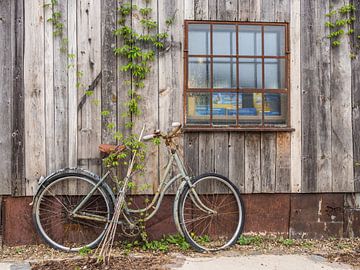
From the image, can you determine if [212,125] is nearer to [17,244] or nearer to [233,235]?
[233,235]

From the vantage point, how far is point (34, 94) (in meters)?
4.91

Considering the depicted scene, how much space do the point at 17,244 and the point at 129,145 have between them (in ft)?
5.37

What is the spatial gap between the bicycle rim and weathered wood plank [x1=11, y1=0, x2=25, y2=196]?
340mm

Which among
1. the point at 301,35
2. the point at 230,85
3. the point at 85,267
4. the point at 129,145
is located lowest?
the point at 85,267

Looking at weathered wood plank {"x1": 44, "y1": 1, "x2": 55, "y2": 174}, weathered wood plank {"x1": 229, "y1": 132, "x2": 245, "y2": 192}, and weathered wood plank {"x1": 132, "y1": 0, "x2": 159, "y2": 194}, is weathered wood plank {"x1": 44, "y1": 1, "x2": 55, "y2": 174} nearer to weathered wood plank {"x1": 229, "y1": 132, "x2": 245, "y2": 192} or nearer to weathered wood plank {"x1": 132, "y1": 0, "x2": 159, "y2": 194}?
weathered wood plank {"x1": 132, "y1": 0, "x2": 159, "y2": 194}

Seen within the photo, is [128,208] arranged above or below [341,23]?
below

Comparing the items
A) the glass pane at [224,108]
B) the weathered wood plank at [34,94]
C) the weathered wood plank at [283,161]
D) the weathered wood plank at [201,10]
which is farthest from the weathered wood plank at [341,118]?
the weathered wood plank at [34,94]

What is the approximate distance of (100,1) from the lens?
4.97 meters

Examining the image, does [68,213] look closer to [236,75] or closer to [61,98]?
[61,98]

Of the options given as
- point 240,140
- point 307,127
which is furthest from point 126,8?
point 307,127

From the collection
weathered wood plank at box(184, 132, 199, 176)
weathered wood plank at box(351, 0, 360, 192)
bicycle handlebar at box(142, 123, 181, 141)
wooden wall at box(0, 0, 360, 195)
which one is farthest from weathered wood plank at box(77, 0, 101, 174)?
weathered wood plank at box(351, 0, 360, 192)

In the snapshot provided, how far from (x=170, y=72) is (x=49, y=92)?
135 centimetres

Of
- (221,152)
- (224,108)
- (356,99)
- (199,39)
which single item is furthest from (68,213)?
(356,99)

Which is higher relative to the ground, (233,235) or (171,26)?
(171,26)
